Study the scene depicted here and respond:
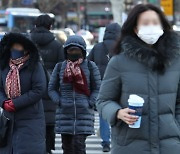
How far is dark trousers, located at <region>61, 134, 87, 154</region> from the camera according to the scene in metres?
7.88

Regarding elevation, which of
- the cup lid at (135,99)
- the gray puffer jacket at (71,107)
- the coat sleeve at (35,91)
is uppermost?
the cup lid at (135,99)

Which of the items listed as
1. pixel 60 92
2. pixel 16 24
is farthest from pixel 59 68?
pixel 16 24

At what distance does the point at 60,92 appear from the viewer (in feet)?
26.0

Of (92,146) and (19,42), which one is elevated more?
(19,42)

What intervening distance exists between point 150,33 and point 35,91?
2415 millimetres

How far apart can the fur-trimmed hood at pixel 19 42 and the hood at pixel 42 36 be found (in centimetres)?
267

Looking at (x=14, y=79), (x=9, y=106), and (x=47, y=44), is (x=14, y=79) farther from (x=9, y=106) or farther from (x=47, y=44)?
(x=47, y=44)

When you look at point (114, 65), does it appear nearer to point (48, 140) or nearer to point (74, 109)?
point (74, 109)

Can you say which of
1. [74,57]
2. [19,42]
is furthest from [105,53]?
[19,42]

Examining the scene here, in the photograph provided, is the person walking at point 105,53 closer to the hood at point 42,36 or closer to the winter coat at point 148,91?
the hood at point 42,36

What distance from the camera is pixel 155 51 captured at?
4.71 metres

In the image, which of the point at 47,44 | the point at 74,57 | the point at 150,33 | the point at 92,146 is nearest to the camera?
the point at 150,33

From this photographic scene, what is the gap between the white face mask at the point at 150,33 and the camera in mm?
4652

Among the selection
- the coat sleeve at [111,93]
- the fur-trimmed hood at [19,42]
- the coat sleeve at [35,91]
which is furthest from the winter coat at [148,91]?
the fur-trimmed hood at [19,42]
